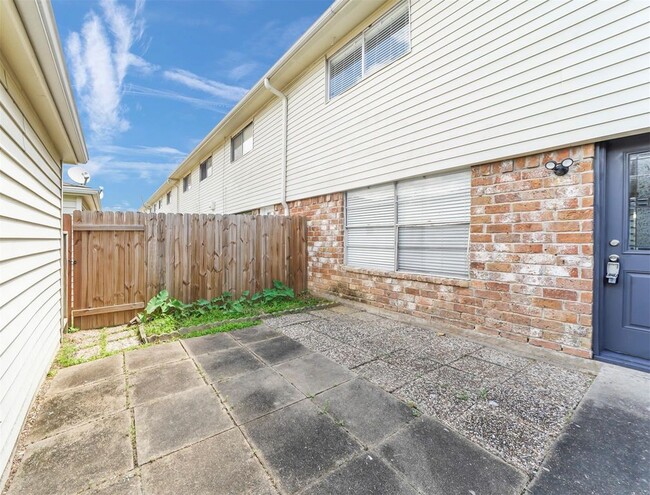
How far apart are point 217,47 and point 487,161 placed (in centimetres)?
1524

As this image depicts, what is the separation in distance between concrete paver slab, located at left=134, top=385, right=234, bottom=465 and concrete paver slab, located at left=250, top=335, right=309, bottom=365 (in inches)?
32.4

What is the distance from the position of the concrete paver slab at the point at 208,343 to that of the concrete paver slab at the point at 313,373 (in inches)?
38.5

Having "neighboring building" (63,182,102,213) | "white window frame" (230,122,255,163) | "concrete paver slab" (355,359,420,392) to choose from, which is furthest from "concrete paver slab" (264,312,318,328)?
"neighboring building" (63,182,102,213)

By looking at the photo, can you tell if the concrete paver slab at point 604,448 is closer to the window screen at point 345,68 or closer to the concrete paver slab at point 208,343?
the concrete paver slab at point 208,343

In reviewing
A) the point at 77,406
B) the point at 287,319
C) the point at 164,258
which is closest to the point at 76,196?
the point at 164,258

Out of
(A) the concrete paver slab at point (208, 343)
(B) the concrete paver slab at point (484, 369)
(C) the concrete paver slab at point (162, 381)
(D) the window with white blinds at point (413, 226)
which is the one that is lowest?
(C) the concrete paver slab at point (162, 381)

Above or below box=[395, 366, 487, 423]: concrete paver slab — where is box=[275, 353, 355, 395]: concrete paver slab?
below

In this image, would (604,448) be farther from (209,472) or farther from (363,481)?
(209,472)

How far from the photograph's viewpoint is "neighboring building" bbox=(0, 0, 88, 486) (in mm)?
1729

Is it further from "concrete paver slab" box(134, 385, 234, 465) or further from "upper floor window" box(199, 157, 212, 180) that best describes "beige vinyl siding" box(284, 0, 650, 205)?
"upper floor window" box(199, 157, 212, 180)

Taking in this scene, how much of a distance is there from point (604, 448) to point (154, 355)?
3959mm

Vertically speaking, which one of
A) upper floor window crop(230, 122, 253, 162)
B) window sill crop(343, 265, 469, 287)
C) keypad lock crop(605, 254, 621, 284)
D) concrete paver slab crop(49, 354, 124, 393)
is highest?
upper floor window crop(230, 122, 253, 162)

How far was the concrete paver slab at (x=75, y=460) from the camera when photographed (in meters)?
1.54

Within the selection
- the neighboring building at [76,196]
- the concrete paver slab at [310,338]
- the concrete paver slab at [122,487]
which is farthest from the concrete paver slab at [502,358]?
the neighboring building at [76,196]
